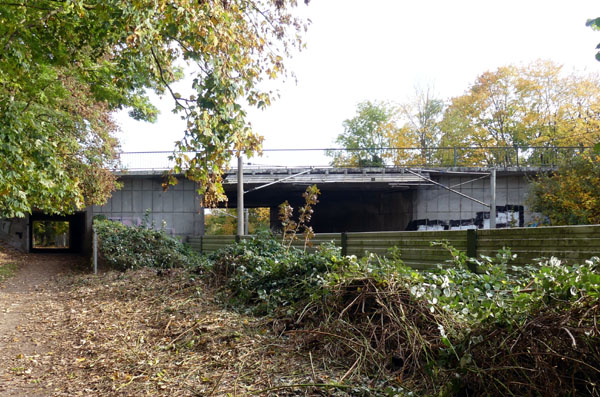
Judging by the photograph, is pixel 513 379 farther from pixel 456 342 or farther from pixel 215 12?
pixel 215 12

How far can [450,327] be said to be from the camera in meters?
3.89

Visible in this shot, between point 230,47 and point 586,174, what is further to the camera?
point 586,174

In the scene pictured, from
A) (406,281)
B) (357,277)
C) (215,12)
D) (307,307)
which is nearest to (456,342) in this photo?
(406,281)

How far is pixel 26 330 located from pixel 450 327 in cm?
627

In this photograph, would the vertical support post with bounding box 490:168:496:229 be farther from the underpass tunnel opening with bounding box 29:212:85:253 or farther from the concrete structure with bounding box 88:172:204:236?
the underpass tunnel opening with bounding box 29:212:85:253

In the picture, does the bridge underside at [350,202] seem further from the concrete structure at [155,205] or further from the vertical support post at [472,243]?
the vertical support post at [472,243]

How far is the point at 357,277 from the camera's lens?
17.0 feet

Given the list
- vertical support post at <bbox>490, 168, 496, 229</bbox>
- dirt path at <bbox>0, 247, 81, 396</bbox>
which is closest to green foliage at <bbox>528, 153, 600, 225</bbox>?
vertical support post at <bbox>490, 168, 496, 229</bbox>

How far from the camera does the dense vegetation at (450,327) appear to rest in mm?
2928

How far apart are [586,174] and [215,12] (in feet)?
62.7

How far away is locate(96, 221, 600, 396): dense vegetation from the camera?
9.61 feet

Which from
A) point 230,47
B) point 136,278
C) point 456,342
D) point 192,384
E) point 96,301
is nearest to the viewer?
point 456,342

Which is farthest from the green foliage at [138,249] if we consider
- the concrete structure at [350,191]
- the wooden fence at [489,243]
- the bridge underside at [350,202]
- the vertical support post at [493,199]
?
the vertical support post at [493,199]

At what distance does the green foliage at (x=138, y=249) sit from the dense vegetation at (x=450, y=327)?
930 centimetres
